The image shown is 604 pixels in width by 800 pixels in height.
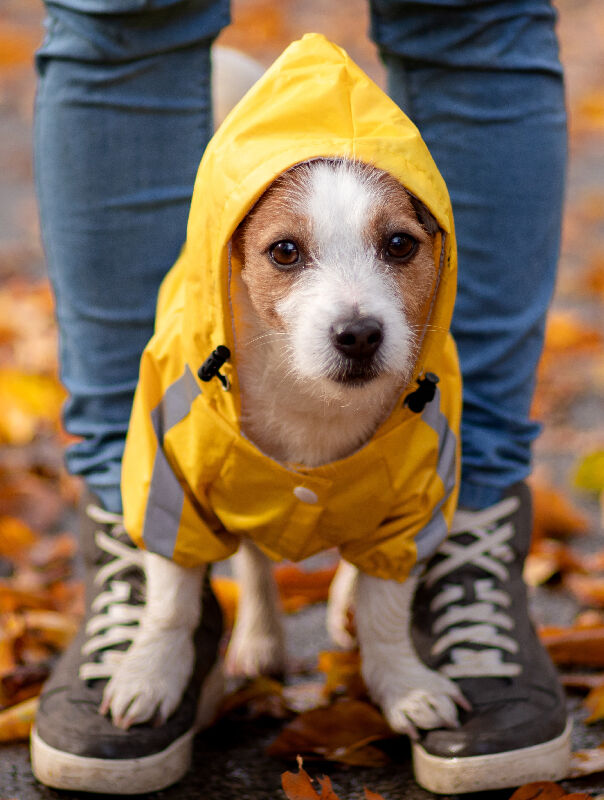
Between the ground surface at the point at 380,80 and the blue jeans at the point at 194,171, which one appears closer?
the ground surface at the point at 380,80

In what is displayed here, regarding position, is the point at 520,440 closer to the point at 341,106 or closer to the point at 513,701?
the point at 513,701

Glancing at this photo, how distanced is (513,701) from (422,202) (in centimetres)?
92

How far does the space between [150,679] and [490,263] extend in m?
1.10

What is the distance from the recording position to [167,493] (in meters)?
1.80

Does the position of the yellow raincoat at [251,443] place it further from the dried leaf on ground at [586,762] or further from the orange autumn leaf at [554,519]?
the orange autumn leaf at [554,519]

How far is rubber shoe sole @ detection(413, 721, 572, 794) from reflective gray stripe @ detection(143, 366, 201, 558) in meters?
0.61

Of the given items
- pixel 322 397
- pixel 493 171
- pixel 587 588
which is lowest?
pixel 587 588

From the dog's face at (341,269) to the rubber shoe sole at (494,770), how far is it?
2.24 feet

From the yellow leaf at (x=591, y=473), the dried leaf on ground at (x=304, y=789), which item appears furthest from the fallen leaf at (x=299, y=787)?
the yellow leaf at (x=591, y=473)

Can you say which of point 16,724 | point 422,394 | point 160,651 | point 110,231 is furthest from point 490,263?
point 16,724

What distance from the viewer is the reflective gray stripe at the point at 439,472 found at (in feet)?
5.96

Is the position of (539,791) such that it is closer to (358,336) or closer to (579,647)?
(579,647)

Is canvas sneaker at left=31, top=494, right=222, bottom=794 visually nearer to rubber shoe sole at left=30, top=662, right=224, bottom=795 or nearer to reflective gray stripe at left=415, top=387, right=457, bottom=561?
rubber shoe sole at left=30, top=662, right=224, bottom=795

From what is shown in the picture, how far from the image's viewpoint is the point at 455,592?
197cm
